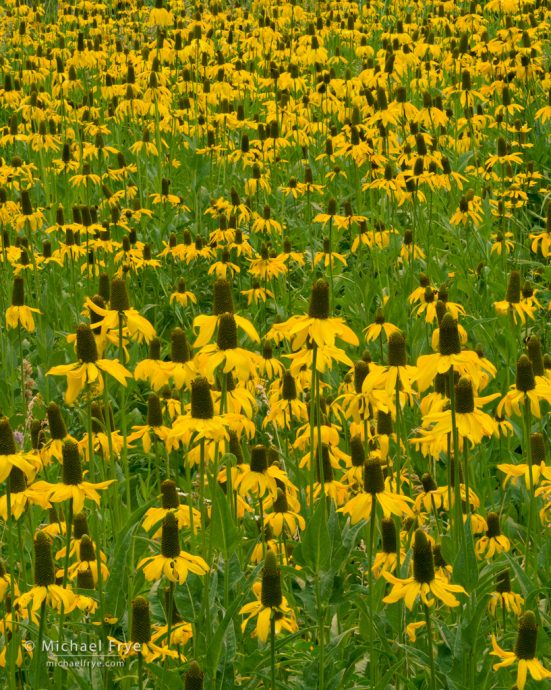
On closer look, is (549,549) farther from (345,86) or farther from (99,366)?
(345,86)

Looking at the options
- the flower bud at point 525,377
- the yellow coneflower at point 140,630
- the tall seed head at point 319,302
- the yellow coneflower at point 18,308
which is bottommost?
the yellow coneflower at point 18,308

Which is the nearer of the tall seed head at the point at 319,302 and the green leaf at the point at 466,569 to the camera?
the green leaf at the point at 466,569

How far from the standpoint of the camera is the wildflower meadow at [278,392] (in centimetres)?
245

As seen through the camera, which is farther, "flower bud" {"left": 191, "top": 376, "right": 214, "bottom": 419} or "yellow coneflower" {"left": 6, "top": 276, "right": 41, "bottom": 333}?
"yellow coneflower" {"left": 6, "top": 276, "right": 41, "bottom": 333}

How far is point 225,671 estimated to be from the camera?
239 centimetres

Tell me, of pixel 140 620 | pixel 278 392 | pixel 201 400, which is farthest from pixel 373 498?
pixel 278 392

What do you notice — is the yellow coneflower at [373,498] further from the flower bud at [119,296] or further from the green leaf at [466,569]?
the flower bud at [119,296]

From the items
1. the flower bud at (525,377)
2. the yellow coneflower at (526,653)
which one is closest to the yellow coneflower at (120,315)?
the flower bud at (525,377)

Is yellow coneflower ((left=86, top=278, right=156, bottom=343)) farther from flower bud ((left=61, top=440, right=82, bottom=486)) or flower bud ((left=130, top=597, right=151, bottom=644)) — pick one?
flower bud ((left=130, top=597, right=151, bottom=644))

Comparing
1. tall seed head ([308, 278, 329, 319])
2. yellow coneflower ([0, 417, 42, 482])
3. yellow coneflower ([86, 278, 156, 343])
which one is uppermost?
tall seed head ([308, 278, 329, 319])

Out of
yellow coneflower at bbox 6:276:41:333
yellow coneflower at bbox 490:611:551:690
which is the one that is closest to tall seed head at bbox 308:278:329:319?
yellow coneflower at bbox 490:611:551:690

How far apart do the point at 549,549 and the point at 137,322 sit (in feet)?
4.33

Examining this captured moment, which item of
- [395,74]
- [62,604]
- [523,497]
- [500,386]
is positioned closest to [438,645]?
[62,604]

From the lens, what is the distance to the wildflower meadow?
245cm
